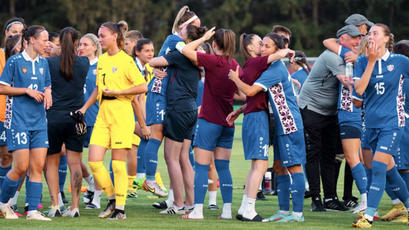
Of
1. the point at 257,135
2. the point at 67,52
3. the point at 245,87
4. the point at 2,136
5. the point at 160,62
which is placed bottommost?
the point at 2,136

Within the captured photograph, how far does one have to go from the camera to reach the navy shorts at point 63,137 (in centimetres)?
922

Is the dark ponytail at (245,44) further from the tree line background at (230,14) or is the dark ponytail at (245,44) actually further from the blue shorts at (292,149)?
the tree line background at (230,14)

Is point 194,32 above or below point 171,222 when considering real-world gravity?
above

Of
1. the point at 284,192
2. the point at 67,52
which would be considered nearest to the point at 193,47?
the point at 67,52

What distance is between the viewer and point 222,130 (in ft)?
30.4

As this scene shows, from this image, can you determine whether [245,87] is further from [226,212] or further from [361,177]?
[361,177]

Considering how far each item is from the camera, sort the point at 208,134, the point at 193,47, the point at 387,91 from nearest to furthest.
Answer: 1. the point at 387,91
2. the point at 193,47
3. the point at 208,134

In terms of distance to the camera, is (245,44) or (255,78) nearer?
(255,78)

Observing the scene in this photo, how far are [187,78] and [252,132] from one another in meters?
1.13

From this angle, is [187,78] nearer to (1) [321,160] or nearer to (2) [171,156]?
(2) [171,156]

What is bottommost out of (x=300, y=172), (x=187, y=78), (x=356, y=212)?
(x=356, y=212)

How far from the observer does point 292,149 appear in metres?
8.97

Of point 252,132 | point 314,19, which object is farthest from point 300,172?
point 314,19

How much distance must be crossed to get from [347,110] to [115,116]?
287cm
